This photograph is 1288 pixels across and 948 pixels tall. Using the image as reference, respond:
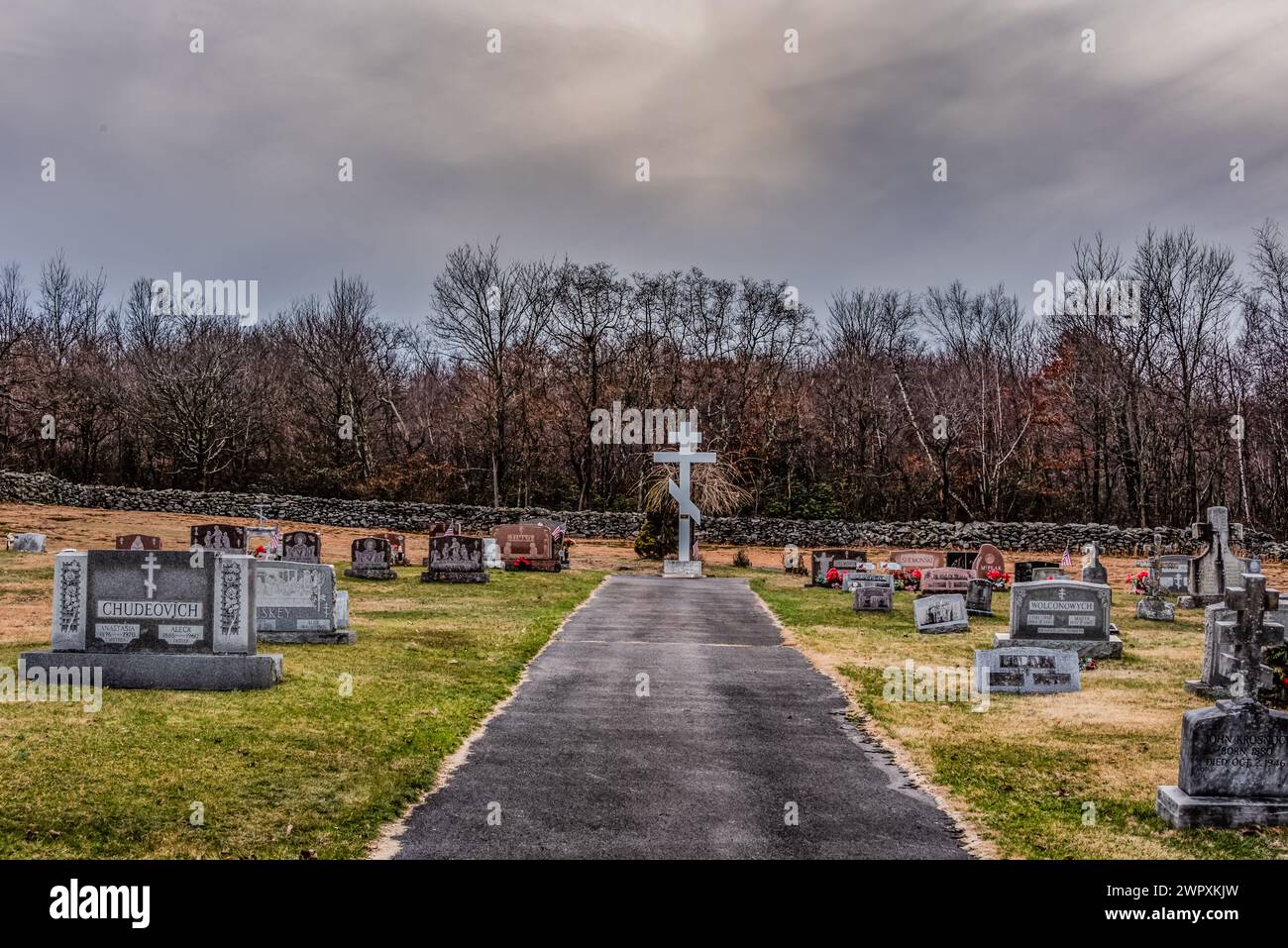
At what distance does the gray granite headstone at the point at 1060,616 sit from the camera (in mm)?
16234

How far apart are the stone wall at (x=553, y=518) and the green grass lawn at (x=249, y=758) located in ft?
110

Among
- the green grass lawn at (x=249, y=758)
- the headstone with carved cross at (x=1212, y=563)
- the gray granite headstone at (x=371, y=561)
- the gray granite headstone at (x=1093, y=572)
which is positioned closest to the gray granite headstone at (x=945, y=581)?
the gray granite headstone at (x=1093, y=572)

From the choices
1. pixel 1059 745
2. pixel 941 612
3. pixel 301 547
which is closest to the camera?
pixel 1059 745

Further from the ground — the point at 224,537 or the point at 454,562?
the point at 224,537

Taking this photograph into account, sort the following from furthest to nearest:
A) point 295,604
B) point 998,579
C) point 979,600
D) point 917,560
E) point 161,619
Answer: point 917,560, point 998,579, point 979,600, point 295,604, point 161,619

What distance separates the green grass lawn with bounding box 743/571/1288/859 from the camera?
7.49 m

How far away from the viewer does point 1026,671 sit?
13586 millimetres

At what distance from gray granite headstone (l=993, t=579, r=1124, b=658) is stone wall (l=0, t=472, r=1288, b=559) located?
1171 inches

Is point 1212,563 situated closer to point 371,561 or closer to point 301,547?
point 371,561

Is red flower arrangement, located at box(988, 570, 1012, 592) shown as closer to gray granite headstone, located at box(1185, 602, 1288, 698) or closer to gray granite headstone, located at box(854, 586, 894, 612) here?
gray granite headstone, located at box(854, 586, 894, 612)

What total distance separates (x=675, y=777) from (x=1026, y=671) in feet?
22.1

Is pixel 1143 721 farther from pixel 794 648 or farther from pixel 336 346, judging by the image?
pixel 336 346

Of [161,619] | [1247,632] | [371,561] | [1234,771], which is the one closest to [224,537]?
[371,561]

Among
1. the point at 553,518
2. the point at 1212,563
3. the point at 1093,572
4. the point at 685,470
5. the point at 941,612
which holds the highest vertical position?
the point at 685,470
